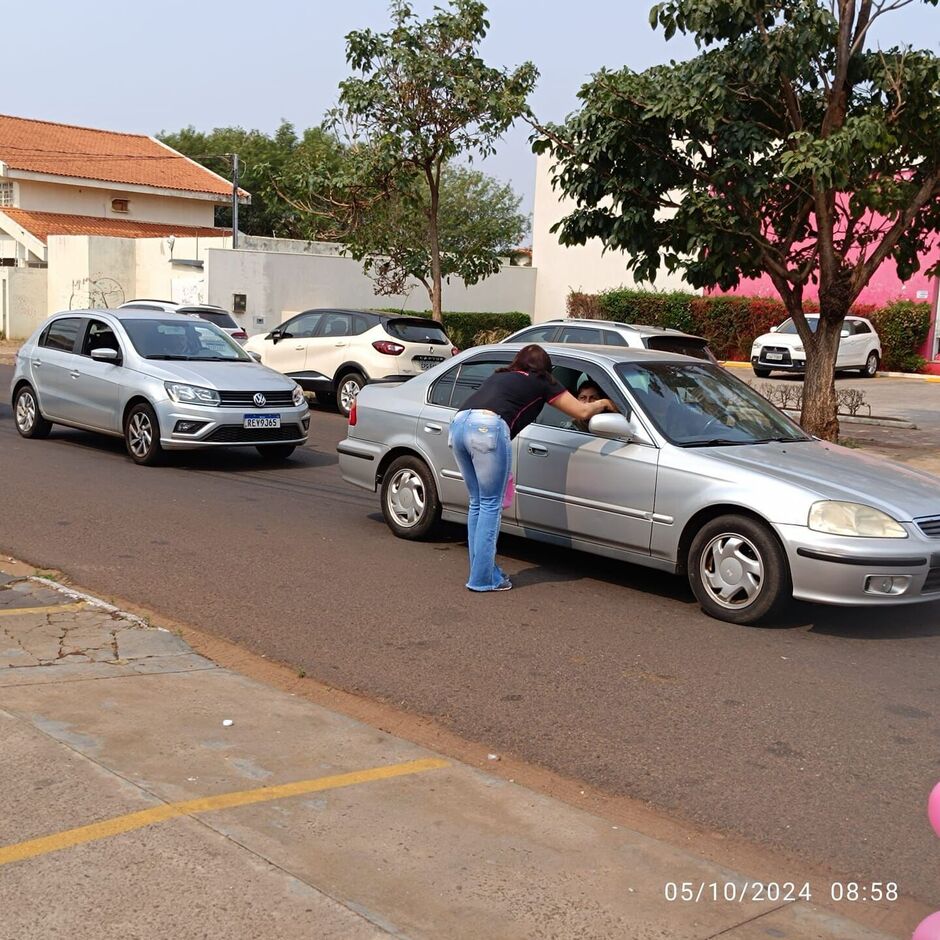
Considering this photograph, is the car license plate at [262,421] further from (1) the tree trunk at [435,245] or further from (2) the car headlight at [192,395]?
(1) the tree trunk at [435,245]

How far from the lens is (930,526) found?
7.07m

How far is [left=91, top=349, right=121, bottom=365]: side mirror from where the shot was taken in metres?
13.1

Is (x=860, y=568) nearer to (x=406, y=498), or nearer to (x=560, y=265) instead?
(x=406, y=498)

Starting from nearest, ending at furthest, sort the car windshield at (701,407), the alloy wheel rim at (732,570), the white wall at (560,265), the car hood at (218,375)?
1. the alloy wheel rim at (732,570)
2. the car windshield at (701,407)
3. the car hood at (218,375)
4. the white wall at (560,265)

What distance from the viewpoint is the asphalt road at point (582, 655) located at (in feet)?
15.9

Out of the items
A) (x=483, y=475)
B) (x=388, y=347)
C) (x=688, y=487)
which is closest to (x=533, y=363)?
(x=483, y=475)

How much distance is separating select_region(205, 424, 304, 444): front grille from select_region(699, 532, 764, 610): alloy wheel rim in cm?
648

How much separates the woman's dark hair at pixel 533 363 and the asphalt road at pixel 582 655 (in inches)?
56.9

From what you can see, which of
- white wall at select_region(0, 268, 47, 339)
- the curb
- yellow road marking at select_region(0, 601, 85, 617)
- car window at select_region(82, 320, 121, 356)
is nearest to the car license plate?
car window at select_region(82, 320, 121, 356)

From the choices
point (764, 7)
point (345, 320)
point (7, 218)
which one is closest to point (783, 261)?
point (764, 7)

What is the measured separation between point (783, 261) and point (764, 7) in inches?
127

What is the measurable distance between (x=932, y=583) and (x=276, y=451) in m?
8.68

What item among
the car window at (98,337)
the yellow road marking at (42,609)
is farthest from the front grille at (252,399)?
the yellow road marking at (42,609)

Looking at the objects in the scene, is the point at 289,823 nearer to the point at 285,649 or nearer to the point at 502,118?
the point at 285,649
